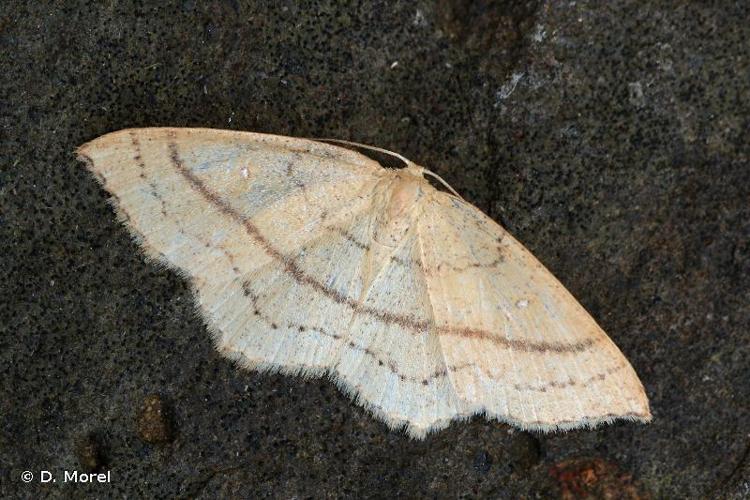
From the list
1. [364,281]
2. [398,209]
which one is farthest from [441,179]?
[364,281]

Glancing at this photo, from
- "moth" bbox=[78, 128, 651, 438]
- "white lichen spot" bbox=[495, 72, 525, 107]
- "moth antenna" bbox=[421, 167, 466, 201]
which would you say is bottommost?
"moth" bbox=[78, 128, 651, 438]

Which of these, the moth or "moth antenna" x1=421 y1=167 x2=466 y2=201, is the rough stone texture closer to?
"moth antenna" x1=421 y1=167 x2=466 y2=201

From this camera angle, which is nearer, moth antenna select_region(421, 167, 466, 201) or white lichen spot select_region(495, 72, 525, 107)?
moth antenna select_region(421, 167, 466, 201)

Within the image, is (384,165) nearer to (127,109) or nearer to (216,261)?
(216,261)

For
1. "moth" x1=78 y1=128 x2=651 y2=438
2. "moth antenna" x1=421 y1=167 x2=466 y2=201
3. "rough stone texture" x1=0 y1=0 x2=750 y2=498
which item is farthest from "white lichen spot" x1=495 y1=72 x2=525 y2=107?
"moth" x1=78 y1=128 x2=651 y2=438

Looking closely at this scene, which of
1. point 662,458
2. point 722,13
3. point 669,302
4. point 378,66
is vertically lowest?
point 662,458

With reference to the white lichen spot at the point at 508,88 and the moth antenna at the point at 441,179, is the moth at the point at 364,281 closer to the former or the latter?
the moth antenna at the point at 441,179

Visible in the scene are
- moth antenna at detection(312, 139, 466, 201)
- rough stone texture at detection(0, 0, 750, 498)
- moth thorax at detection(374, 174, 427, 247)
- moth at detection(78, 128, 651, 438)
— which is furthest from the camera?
rough stone texture at detection(0, 0, 750, 498)

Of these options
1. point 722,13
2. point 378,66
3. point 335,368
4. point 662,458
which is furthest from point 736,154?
point 335,368
